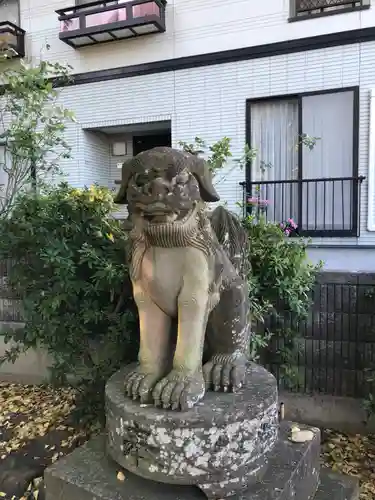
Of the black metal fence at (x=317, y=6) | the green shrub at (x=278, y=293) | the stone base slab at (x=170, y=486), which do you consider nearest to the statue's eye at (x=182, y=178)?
the stone base slab at (x=170, y=486)

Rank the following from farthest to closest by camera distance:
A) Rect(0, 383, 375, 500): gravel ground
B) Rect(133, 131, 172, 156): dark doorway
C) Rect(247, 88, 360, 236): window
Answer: Rect(133, 131, 172, 156): dark doorway → Rect(247, 88, 360, 236): window → Rect(0, 383, 375, 500): gravel ground

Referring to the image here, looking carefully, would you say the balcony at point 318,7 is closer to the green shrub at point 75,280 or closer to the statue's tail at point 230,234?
the green shrub at point 75,280

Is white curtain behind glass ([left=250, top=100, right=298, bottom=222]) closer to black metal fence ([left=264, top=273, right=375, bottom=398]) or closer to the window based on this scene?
the window

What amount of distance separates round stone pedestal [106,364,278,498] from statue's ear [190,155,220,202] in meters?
0.72

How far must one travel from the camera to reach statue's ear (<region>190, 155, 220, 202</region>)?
1.45m

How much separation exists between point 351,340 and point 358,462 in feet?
2.36

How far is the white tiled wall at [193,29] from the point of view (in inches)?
208

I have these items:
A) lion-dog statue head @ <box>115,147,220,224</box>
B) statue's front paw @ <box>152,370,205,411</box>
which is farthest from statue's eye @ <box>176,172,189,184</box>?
statue's front paw @ <box>152,370,205,411</box>

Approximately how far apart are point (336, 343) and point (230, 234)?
146cm

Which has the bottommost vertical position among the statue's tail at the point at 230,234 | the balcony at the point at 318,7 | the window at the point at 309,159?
the statue's tail at the point at 230,234

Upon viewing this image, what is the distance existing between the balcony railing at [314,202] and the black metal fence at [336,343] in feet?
8.69

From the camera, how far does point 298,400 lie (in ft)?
9.74

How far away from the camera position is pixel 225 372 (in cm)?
161

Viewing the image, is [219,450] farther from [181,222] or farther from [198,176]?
[198,176]
